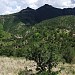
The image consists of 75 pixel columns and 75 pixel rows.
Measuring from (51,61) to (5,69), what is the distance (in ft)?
16.5

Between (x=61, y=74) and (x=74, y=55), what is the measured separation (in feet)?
60.4

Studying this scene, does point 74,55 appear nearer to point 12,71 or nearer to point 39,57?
point 39,57

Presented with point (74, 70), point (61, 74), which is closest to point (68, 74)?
point (61, 74)

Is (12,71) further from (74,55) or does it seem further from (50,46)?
(74,55)

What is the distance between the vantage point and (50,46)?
30547 mm

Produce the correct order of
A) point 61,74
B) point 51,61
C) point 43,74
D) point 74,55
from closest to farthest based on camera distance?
point 43,74
point 61,74
point 51,61
point 74,55

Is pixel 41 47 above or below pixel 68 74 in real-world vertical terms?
above

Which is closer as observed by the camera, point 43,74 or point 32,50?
point 43,74

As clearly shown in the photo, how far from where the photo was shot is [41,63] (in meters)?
29.0

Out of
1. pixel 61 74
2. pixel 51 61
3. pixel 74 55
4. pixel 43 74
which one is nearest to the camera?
pixel 43 74

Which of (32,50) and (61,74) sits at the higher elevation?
(32,50)

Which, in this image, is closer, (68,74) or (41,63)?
(68,74)

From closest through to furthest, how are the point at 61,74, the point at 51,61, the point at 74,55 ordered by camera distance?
the point at 61,74 < the point at 51,61 < the point at 74,55

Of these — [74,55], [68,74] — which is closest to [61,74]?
[68,74]
